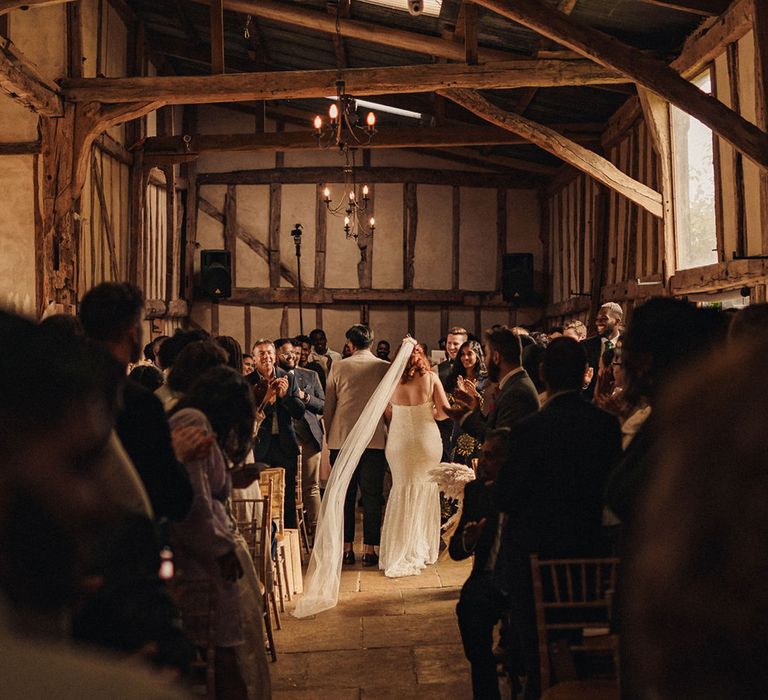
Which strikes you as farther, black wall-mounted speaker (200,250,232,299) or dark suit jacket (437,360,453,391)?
black wall-mounted speaker (200,250,232,299)

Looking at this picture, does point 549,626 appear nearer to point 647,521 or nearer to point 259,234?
point 647,521

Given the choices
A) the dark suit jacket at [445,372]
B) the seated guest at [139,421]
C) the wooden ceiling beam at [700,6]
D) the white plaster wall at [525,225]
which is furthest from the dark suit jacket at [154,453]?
the white plaster wall at [525,225]

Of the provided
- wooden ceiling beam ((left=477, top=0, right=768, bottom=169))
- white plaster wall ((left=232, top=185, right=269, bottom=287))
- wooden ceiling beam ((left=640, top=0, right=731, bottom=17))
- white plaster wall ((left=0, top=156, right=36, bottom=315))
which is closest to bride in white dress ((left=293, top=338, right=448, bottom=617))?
wooden ceiling beam ((left=477, top=0, right=768, bottom=169))

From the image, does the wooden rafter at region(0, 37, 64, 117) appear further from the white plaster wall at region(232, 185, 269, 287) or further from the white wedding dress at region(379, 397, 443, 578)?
the white plaster wall at region(232, 185, 269, 287)

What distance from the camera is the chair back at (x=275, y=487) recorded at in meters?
5.00

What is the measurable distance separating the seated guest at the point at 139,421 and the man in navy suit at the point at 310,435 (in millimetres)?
4232

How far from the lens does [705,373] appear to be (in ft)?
2.07

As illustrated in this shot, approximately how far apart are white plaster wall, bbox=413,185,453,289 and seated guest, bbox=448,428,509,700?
12680mm

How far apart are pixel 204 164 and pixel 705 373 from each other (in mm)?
16307

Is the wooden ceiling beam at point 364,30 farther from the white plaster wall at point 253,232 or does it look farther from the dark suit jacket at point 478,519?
the dark suit jacket at point 478,519

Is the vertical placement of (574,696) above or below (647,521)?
below

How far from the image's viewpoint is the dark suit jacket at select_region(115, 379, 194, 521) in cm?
191

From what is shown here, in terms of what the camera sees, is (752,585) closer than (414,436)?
Yes

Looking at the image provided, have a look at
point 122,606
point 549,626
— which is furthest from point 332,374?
point 122,606
